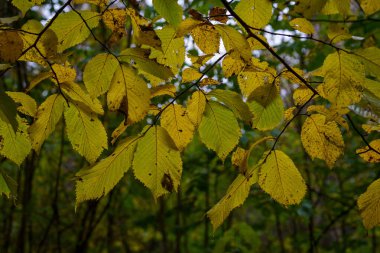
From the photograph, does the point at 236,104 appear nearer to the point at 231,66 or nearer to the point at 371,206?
the point at 231,66

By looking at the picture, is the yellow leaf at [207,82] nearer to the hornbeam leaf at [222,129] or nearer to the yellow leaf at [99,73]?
the hornbeam leaf at [222,129]

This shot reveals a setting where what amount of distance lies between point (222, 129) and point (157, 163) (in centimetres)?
Answer: 14

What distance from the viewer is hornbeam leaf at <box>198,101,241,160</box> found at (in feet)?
2.15

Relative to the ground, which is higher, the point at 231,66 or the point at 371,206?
the point at 231,66

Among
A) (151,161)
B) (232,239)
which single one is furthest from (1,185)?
(232,239)

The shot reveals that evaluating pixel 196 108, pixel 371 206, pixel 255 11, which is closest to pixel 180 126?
pixel 196 108

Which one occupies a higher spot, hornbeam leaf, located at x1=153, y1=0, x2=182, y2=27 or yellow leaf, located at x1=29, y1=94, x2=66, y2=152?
hornbeam leaf, located at x1=153, y1=0, x2=182, y2=27

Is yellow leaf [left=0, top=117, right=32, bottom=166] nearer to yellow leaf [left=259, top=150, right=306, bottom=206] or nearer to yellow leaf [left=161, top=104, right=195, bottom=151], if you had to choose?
yellow leaf [left=161, top=104, right=195, bottom=151]

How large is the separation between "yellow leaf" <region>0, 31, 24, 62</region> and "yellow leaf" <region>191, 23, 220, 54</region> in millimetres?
285

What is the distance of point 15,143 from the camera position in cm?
70

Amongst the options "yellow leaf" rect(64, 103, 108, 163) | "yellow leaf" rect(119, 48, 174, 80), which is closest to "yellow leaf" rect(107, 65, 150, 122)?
"yellow leaf" rect(119, 48, 174, 80)

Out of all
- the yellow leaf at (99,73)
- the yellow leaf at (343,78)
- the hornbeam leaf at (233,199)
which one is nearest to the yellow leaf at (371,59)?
the yellow leaf at (343,78)

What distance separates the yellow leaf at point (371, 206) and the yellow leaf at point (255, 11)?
0.35m

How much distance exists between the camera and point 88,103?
0.64 m
